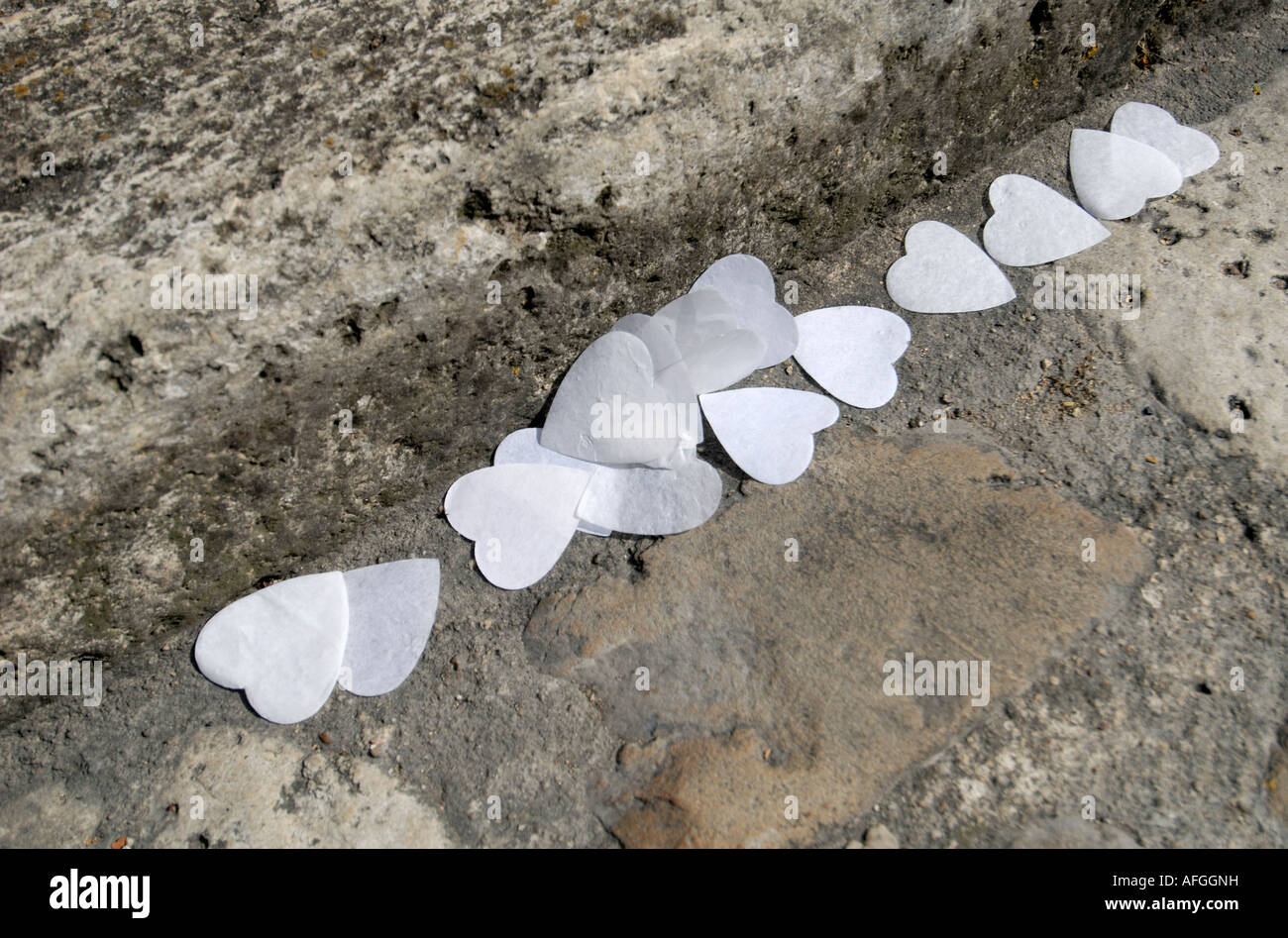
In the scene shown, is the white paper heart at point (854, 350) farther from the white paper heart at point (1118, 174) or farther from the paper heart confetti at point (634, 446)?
the white paper heart at point (1118, 174)

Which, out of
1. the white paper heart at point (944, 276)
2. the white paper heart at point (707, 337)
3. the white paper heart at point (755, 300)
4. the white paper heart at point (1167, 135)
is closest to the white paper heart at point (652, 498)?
the white paper heart at point (707, 337)

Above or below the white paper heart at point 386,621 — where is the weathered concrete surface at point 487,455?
above

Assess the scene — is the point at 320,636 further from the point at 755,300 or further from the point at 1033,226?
the point at 1033,226

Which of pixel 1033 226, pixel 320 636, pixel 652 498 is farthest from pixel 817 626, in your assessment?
pixel 1033 226

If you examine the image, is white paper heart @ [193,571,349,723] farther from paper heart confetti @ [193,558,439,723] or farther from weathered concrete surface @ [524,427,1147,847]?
weathered concrete surface @ [524,427,1147,847]

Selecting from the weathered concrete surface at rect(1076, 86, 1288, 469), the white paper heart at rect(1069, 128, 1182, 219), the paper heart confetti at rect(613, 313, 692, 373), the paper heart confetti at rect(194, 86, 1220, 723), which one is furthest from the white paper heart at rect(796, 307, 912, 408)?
the white paper heart at rect(1069, 128, 1182, 219)

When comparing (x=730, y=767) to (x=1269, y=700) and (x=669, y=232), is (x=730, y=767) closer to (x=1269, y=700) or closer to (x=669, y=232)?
(x=1269, y=700)
